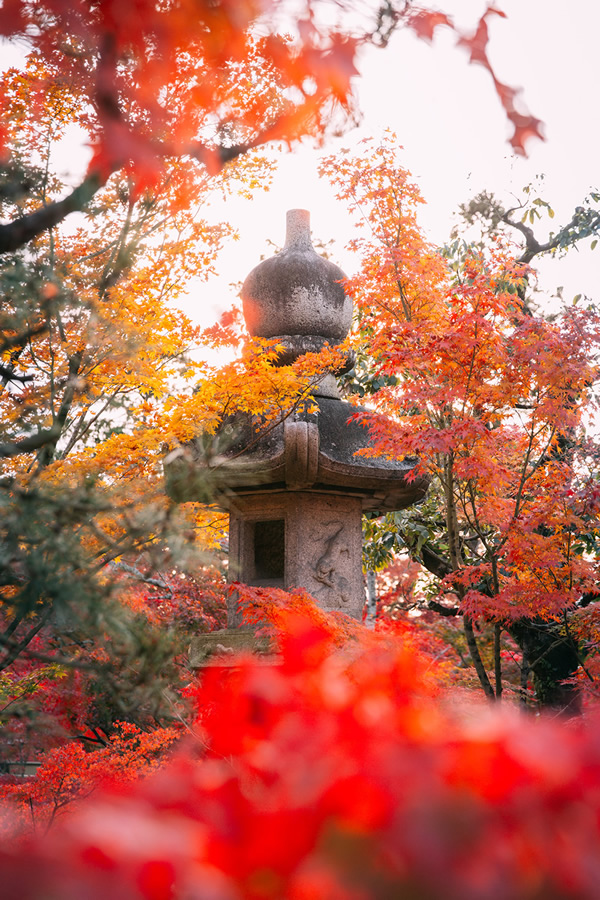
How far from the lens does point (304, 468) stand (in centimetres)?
550

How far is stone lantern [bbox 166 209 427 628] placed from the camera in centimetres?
560

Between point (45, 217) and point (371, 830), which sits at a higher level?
point (45, 217)

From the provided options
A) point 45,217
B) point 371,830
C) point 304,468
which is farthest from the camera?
point 304,468

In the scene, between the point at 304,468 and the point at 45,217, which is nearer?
the point at 45,217

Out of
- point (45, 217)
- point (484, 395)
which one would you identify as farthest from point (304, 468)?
point (45, 217)

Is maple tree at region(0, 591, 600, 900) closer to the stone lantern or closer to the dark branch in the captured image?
the dark branch

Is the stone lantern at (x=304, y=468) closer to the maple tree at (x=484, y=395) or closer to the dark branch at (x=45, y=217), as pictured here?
the maple tree at (x=484, y=395)

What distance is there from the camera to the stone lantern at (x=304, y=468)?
221 inches

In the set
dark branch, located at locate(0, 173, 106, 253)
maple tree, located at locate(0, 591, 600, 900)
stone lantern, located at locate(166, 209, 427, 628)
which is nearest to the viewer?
maple tree, located at locate(0, 591, 600, 900)

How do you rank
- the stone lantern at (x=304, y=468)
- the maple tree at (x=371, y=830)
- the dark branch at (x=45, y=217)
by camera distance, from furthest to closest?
the stone lantern at (x=304, y=468), the dark branch at (x=45, y=217), the maple tree at (x=371, y=830)

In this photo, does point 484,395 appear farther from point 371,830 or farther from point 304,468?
point 371,830

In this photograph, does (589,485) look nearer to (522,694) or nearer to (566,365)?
(566,365)

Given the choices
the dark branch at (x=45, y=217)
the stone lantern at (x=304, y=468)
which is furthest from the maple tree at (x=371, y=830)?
the stone lantern at (x=304, y=468)

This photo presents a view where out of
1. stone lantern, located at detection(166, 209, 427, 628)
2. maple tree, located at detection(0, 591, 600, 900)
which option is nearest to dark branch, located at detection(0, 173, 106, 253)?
maple tree, located at detection(0, 591, 600, 900)
